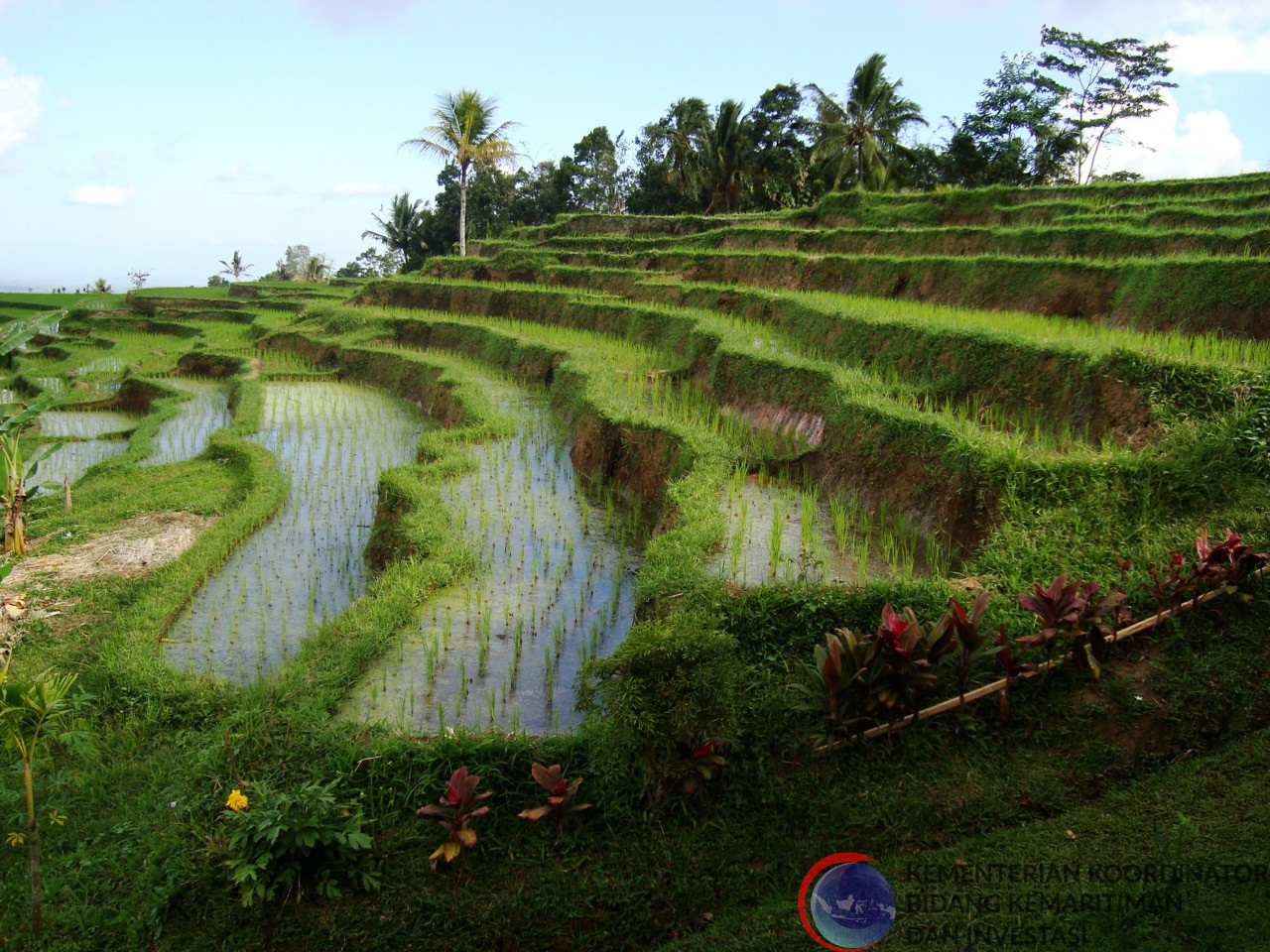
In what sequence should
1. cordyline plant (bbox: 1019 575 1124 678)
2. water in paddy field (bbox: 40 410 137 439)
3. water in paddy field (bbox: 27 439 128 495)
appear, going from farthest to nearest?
water in paddy field (bbox: 40 410 137 439), water in paddy field (bbox: 27 439 128 495), cordyline plant (bbox: 1019 575 1124 678)

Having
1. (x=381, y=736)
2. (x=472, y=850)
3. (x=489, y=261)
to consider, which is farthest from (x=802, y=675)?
(x=489, y=261)

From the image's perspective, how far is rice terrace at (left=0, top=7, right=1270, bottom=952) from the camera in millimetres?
2967

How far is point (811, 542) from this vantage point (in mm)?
5465

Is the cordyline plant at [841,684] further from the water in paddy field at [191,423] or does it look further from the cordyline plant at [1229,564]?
→ the water in paddy field at [191,423]

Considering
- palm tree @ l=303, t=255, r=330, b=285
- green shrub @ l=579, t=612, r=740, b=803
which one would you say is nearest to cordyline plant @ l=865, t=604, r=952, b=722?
green shrub @ l=579, t=612, r=740, b=803

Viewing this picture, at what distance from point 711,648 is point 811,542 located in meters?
2.44

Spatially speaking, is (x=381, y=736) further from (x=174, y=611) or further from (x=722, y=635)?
(x=174, y=611)

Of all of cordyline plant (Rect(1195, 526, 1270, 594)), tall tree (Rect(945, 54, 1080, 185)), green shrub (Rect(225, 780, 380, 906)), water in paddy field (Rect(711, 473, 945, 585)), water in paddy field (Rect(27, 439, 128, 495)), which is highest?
tall tree (Rect(945, 54, 1080, 185))

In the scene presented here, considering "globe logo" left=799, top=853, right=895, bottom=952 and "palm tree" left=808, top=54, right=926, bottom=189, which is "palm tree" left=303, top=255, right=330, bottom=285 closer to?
"palm tree" left=808, top=54, right=926, bottom=189

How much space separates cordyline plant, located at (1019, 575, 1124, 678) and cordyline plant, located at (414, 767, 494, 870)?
210cm

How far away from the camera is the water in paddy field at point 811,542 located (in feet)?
16.3

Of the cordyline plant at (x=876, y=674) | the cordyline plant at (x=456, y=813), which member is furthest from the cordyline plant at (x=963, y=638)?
the cordyline plant at (x=456, y=813)

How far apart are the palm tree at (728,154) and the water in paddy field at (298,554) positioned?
19606 mm

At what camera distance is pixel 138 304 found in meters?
25.7
